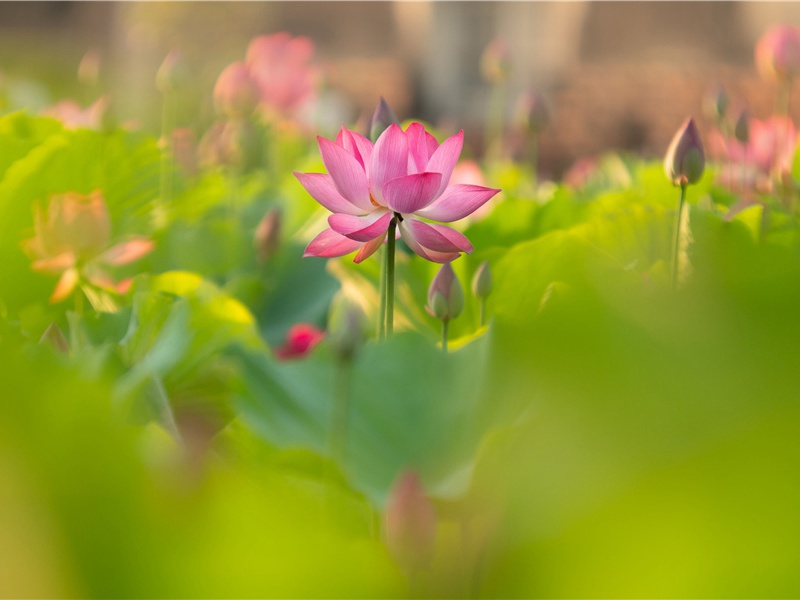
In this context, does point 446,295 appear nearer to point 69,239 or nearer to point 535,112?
point 69,239

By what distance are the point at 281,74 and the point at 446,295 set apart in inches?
30.6

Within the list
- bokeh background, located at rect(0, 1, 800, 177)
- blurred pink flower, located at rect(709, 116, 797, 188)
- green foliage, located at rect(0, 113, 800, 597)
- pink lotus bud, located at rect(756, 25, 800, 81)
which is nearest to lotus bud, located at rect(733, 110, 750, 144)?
blurred pink flower, located at rect(709, 116, 797, 188)

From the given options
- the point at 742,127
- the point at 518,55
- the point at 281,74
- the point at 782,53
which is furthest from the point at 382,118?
the point at 518,55

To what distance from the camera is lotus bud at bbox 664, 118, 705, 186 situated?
1.34 feet

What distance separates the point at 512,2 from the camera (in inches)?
242

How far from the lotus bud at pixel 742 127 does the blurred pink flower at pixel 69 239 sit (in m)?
0.47

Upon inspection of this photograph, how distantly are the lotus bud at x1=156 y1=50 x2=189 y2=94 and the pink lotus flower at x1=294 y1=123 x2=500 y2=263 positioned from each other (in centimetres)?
66

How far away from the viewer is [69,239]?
1.25ft

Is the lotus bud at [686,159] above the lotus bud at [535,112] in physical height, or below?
above

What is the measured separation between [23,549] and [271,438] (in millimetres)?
122

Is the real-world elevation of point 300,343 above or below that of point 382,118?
below

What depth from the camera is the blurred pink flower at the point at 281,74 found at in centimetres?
104

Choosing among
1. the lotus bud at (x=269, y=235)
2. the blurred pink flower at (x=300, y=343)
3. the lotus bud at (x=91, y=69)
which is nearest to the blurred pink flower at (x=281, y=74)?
the lotus bud at (x=91, y=69)

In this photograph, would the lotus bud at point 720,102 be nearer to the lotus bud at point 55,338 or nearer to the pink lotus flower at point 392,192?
the pink lotus flower at point 392,192
